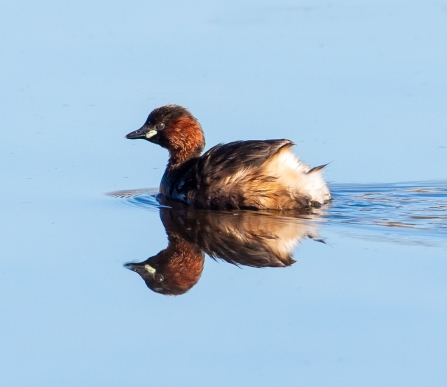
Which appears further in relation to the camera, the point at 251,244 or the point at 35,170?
the point at 35,170

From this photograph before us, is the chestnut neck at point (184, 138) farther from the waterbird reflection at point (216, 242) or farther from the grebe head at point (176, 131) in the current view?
the waterbird reflection at point (216, 242)

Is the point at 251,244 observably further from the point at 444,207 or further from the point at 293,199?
the point at 444,207

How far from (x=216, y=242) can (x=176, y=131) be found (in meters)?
2.16

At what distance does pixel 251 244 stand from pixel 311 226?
65cm

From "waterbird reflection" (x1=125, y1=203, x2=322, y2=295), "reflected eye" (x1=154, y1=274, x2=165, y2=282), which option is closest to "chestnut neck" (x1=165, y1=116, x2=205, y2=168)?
"waterbird reflection" (x1=125, y1=203, x2=322, y2=295)

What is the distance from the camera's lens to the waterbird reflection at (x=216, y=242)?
→ 20.7ft

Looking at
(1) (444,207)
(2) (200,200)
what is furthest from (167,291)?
(1) (444,207)

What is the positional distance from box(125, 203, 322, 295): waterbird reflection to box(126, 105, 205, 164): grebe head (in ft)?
2.87

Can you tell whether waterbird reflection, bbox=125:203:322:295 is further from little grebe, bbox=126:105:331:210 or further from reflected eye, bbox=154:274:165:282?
little grebe, bbox=126:105:331:210

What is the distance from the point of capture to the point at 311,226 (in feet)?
24.1

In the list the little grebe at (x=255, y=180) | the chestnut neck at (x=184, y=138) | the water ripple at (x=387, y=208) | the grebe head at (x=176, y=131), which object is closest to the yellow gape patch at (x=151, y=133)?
the grebe head at (x=176, y=131)

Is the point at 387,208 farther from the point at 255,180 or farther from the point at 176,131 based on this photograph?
the point at 176,131

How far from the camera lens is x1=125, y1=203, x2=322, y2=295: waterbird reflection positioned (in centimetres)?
631

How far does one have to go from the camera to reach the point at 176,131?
29.2 feet
